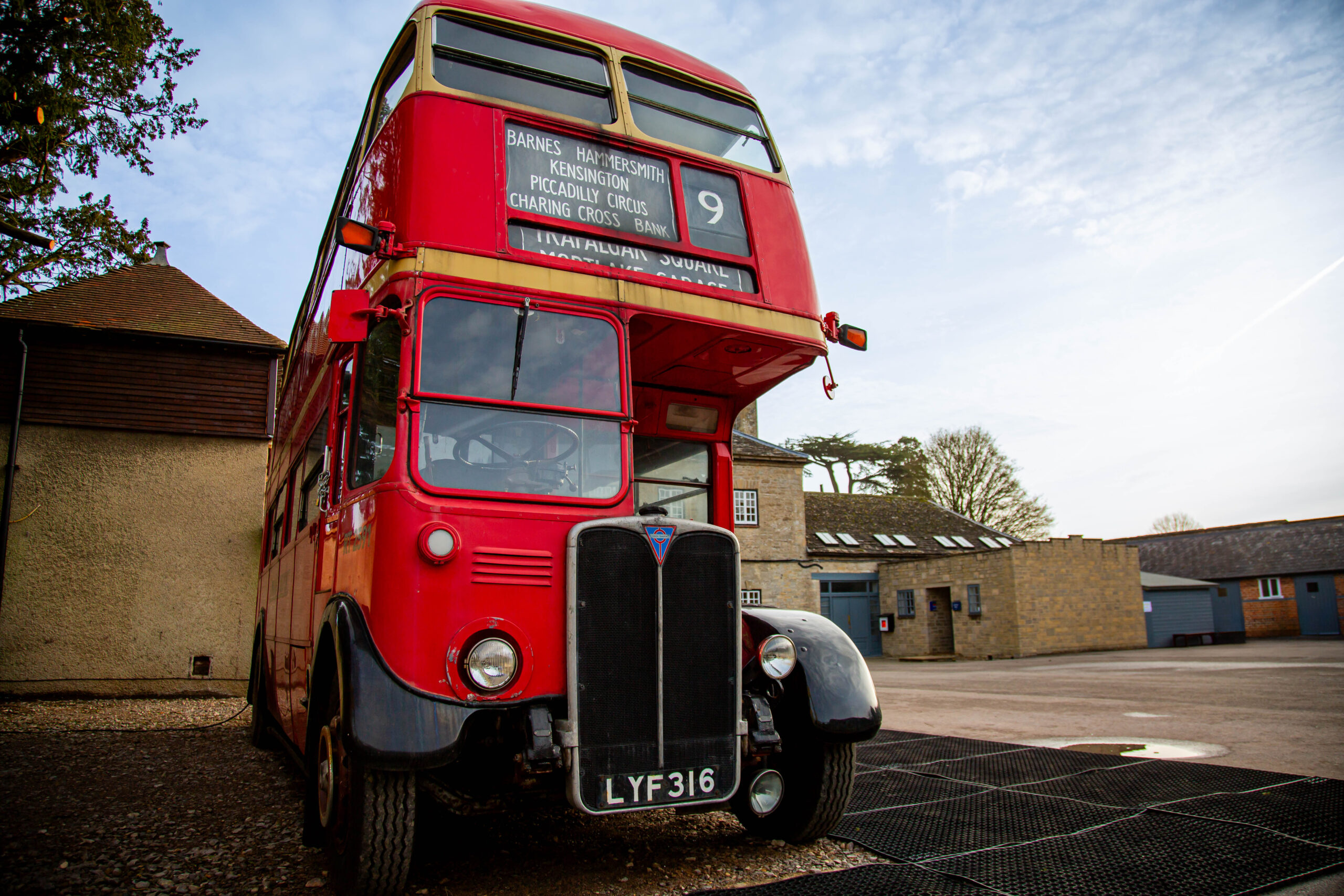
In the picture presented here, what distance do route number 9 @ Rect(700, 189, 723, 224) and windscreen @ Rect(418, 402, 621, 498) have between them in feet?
5.02

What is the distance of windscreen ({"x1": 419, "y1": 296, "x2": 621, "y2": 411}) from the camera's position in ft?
11.6

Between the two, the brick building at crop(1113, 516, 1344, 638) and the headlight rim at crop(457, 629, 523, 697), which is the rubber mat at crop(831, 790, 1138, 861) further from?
the brick building at crop(1113, 516, 1344, 638)

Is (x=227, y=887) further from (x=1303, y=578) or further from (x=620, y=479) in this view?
(x=1303, y=578)

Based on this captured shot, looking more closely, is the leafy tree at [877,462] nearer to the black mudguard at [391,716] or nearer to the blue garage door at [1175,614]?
the blue garage door at [1175,614]

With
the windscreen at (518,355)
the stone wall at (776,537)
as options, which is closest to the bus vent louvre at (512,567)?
the windscreen at (518,355)

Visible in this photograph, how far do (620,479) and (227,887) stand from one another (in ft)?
8.49

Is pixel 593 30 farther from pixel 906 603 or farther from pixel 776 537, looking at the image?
pixel 906 603

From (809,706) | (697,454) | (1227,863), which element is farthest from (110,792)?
(1227,863)

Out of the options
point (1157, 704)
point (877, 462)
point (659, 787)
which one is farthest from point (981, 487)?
point (659, 787)

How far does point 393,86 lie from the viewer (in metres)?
4.49

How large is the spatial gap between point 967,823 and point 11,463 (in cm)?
1496

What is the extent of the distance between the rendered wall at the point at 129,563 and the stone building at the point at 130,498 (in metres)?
0.02

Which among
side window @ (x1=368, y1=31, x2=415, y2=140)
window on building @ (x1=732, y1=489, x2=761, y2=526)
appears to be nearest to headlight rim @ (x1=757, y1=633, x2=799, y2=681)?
→ side window @ (x1=368, y1=31, x2=415, y2=140)

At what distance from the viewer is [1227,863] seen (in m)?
3.56
